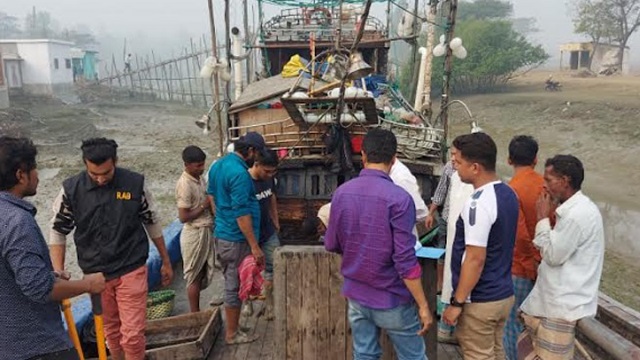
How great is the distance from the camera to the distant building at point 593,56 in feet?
121

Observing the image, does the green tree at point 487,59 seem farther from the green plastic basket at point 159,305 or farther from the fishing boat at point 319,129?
the green plastic basket at point 159,305

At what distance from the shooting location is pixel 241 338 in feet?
14.1

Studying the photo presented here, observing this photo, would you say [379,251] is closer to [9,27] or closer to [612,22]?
[612,22]

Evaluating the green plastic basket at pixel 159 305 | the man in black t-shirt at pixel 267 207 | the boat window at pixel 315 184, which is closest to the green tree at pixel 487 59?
the boat window at pixel 315 184

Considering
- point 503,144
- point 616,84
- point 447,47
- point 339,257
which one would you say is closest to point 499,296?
point 339,257

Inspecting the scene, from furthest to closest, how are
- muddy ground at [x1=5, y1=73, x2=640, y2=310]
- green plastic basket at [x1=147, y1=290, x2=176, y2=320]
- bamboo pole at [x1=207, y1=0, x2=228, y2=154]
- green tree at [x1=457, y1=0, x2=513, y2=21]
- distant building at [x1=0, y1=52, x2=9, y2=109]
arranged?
green tree at [x1=457, y1=0, x2=513, y2=21]
distant building at [x1=0, y1=52, x2=9, y2=109]
muddy ground at [x1=5, y1=73, x2=640, y2=310]
bamboo pole at [x1=207, y1=0, x2=228, y2=154]
green plastic basket at [x1=147, y1=290, x2=176, y2=320]

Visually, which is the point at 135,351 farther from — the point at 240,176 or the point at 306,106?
the point at 306,106

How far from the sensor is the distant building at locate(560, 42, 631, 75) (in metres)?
36.8

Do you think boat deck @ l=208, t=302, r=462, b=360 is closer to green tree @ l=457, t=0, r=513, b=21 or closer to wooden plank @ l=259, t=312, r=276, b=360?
wooden plank @ l=259, t=312, r=276, b=360

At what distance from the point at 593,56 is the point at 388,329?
4200 cm

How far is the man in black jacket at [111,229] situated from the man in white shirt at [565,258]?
267cm

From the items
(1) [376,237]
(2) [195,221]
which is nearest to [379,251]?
(1) [376,237]

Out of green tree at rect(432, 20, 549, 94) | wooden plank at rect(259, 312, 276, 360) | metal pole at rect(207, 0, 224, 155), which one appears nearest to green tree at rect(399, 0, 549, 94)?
green tree at rect(432, 20, 549, 94)

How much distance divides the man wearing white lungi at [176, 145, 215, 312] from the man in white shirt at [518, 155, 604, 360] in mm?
2859
